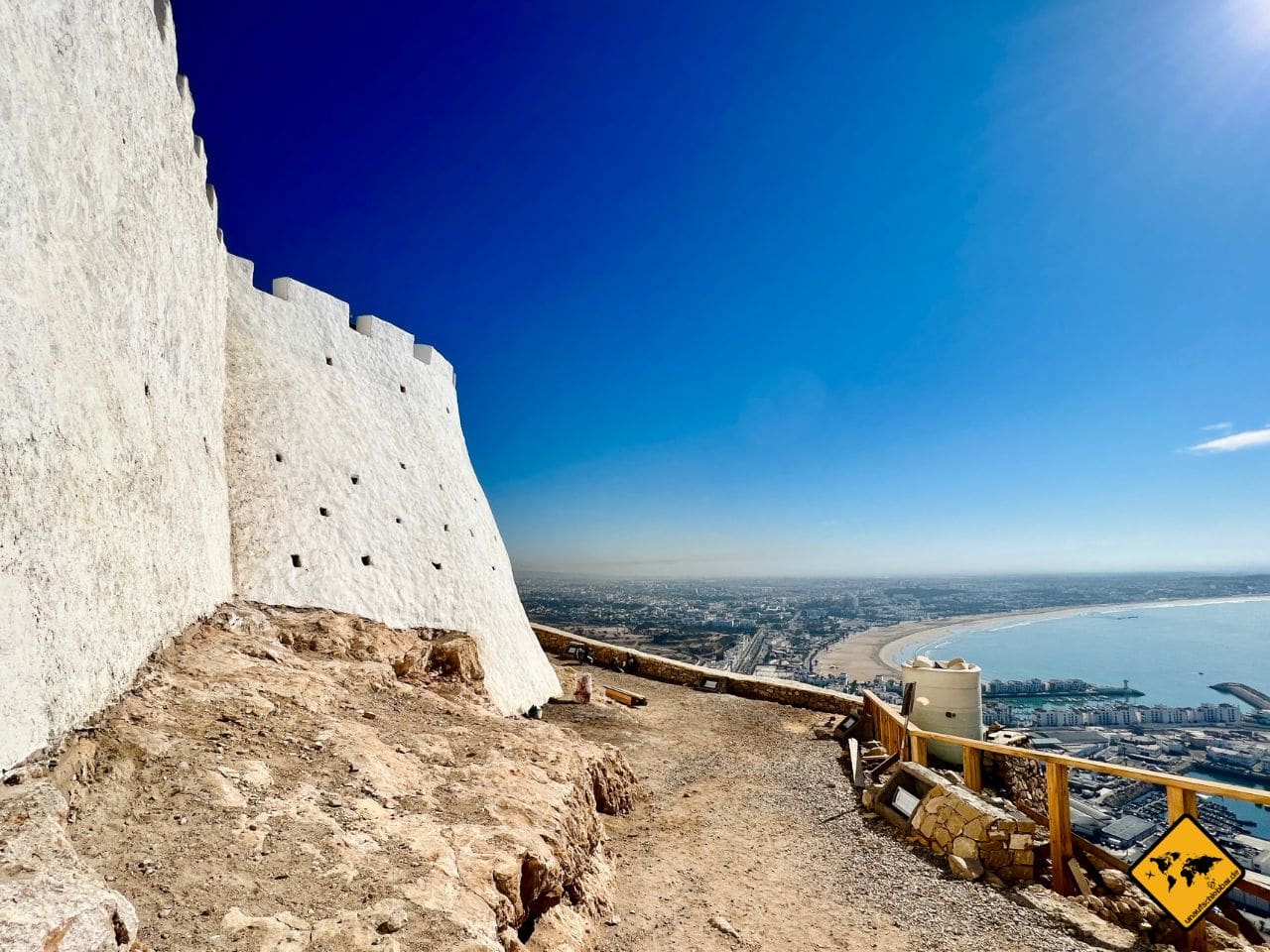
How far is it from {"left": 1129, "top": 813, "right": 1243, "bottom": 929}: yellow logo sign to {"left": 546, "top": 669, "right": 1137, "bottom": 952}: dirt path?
35.9 inches

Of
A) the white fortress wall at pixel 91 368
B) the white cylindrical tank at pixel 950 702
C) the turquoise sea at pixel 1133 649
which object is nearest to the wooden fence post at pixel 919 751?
the white cylindrical tank at pixel 950 702

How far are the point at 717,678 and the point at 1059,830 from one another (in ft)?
33.6

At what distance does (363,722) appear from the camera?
19.5 ft

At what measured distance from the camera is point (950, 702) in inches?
407

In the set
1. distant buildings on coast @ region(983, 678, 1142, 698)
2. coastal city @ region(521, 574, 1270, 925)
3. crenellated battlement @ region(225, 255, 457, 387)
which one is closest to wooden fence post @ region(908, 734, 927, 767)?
coastal city @ region(521, 574, 1270, 925)

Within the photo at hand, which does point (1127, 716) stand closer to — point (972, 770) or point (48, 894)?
point (972, 770)

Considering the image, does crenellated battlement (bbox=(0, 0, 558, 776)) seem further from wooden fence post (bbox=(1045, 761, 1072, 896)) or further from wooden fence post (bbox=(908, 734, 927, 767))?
wooden fence post (bbox=(1045, 761, 1072, 896))

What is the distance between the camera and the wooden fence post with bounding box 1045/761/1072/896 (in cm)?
640

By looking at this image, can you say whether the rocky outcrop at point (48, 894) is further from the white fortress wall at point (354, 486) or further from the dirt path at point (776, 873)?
the white fortress wall at point (354, 486)

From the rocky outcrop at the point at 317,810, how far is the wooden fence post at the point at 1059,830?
17.1 ft

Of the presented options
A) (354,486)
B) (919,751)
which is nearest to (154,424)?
(354,486)

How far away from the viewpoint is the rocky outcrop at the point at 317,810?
3100 millimetres

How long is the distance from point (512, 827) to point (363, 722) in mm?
2133

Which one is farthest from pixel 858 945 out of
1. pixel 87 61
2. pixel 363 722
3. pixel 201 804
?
pixel 87 61
